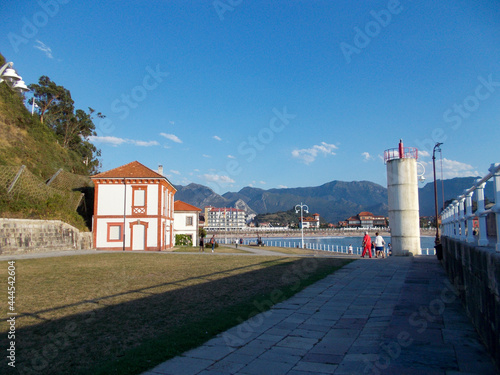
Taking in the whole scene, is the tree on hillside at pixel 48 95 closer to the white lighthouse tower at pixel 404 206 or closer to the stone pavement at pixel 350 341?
the white lighthouse tower at pixel 404 206

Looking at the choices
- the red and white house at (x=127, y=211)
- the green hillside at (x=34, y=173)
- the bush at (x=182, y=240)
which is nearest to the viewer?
the green hillside at (x=34, y=173)

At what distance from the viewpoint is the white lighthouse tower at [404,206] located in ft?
79.0

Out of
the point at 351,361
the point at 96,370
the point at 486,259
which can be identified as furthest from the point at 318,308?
the point at 96,370

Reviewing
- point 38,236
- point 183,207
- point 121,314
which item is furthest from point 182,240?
point 121,314

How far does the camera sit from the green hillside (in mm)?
25766

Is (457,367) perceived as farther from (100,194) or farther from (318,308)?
(100,194)

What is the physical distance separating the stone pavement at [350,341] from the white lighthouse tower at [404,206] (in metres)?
15.9

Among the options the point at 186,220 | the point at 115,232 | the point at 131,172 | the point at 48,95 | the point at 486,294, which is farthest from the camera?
the point at 48,95

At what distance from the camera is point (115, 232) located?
34.4m

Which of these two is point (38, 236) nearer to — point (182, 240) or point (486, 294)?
point (182, 240)

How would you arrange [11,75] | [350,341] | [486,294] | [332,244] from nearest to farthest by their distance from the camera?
[486,294] < [350,341] < [11,75] < [332,244]

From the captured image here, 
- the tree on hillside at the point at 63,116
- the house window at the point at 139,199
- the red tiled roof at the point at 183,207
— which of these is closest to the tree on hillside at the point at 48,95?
the tree on hillside at the point at 63,116

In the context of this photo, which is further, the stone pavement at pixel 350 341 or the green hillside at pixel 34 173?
the green hillside at pixel 34 173

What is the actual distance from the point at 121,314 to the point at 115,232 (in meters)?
29.4
